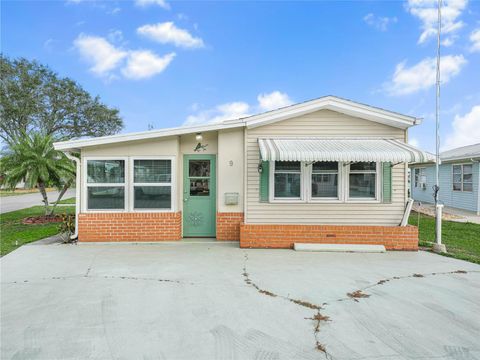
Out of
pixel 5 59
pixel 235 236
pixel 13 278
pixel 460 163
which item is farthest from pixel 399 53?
pixel 5 59

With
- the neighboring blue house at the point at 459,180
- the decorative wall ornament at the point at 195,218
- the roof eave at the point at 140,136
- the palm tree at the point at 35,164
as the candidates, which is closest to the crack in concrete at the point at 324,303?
the decorative wall ornament at the point at 195,218

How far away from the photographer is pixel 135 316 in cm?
390

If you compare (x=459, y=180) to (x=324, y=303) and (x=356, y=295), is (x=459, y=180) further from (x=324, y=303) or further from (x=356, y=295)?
(x=324, y=303)

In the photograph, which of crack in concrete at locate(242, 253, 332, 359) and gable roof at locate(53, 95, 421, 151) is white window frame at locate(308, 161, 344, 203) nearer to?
gable roof at locate(53, 95, 421, 151)

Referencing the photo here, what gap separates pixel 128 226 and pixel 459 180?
19213 mm

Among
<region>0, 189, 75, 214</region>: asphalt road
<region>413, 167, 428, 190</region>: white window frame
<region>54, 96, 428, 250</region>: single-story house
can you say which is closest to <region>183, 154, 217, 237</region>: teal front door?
<region>54, 96, 428, 250</region>: single-story house

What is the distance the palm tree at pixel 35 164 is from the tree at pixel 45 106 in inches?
584

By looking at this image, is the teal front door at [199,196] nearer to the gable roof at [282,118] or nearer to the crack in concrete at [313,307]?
the gable roof at [282,118]

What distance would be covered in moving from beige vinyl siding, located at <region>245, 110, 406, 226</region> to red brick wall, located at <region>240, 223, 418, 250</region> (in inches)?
9.6

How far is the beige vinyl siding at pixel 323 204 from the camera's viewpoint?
8055 millimetres

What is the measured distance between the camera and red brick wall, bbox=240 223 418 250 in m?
7.82

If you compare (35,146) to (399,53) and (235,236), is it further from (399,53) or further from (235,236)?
(399,53)

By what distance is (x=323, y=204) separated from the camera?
807 cm

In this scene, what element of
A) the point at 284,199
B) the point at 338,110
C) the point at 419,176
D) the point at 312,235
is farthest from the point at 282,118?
the point at 419,176
